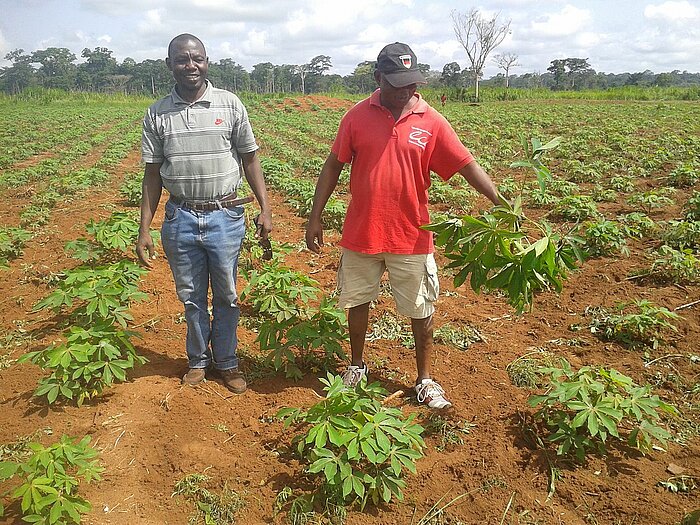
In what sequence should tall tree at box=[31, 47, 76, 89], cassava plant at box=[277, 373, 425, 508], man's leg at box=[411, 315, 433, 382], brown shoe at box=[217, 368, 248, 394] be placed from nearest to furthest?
cassava plant at box=[277, 373, 425, 508]
man's leg at box=[411, 315, 433, 382]
brown shoe at box=[217, 368, 248, 394]
tall tree at box=[31, 47, 76, 89]

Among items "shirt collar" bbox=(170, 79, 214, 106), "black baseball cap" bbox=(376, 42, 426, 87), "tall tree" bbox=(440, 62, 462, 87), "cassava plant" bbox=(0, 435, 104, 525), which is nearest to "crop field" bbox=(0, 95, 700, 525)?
"cassava plant" bbox=(0, 435, 104, 525)

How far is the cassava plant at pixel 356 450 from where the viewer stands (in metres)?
2.24

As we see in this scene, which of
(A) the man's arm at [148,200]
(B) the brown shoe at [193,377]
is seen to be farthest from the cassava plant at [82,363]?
(A) the man's arm at [148,200]

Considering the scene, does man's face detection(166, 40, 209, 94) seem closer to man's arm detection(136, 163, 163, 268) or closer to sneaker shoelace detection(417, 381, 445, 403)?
man's arm detection(136, 163, 163, 268)

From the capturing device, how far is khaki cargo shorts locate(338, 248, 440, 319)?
2.96 m

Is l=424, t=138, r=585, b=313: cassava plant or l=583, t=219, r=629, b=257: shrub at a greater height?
l=424, t=138, r=585, b=313: cassava plant

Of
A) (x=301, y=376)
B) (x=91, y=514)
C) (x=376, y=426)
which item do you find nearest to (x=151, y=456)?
(x=91, y=514)

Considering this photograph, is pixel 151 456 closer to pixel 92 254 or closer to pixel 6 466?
pixel 6 466

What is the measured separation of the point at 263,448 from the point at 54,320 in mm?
2436

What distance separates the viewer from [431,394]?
3.07m

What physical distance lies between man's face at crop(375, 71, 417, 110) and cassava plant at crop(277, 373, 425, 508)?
138 cm

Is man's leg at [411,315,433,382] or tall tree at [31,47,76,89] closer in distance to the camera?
man's leg at [411,315,433,382]

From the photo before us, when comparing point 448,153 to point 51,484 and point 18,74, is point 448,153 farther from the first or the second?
point 18,74

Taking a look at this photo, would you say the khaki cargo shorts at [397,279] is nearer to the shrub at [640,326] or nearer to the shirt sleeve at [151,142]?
the shirt sleeve at [151,142]
